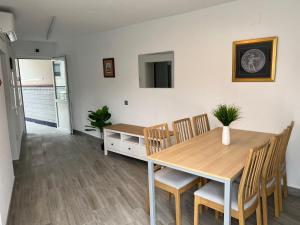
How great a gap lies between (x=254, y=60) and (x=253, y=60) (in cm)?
1

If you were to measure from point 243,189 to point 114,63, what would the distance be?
12.0 feet

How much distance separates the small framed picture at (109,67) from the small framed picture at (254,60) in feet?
8.34

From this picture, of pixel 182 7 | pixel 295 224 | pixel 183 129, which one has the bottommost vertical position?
pixel 295 224

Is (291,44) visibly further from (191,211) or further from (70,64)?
(70,64)

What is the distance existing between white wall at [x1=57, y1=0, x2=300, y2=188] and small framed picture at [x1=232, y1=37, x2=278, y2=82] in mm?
64

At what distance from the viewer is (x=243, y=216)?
1.66m

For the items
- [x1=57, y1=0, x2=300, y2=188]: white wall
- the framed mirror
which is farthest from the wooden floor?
Answer: the framed mirror

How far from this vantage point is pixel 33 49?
6.04 m

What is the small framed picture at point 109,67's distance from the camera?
4.63m

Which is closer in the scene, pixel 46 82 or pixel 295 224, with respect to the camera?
pixel 295 224

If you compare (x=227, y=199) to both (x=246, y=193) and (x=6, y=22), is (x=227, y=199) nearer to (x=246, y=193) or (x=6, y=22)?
(x=246, y=193)

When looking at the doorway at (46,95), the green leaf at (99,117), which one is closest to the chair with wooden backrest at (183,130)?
the green leaf at (99,117)

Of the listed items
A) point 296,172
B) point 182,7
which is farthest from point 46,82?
point 296,172

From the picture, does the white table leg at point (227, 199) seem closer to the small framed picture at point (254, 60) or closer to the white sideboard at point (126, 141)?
the small framed picture at point (254, 60)
